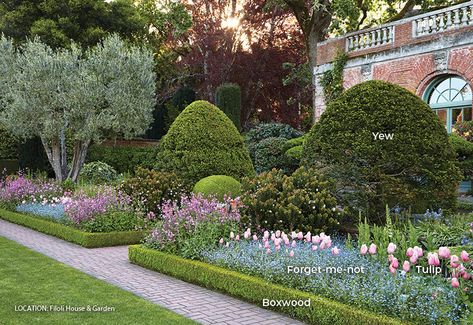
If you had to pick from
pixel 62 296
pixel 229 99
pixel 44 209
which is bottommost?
pixel 62 296

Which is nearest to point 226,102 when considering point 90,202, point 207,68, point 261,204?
point 207,68

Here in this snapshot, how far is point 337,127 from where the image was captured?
30.1 ft

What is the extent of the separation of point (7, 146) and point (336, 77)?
49.8 ft

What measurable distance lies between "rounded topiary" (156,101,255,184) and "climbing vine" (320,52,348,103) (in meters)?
7.51

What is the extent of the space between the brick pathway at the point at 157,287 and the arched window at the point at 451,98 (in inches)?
472

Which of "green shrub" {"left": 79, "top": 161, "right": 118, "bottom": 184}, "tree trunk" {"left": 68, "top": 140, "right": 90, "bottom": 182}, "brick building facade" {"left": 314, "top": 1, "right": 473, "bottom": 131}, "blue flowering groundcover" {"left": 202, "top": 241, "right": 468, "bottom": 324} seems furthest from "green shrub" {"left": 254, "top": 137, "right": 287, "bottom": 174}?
"blue flowering groundcover" {"left": 202, "top": 241, "right": 468, "bottom": 324}

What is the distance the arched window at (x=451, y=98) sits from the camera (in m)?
16.0

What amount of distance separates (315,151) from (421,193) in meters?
2.08

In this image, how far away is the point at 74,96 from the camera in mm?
15391

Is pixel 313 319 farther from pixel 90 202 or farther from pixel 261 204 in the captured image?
pixel 90 202

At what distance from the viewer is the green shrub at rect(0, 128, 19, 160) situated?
22516 millimetres

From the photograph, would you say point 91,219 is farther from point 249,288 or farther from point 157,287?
point 249,288

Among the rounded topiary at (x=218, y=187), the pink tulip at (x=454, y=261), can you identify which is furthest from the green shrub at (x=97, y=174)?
the pink tulip at (x=454, y=261)

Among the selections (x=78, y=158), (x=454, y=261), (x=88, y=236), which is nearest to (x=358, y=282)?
(x=454, y=261)
